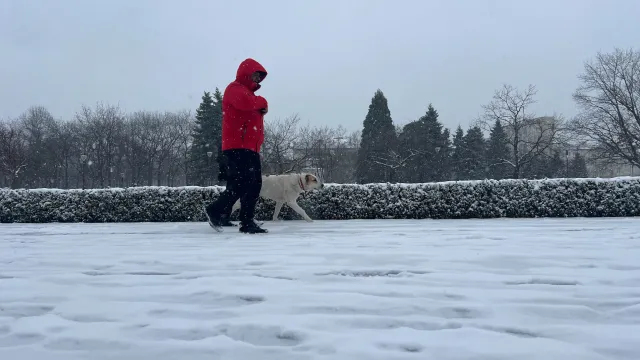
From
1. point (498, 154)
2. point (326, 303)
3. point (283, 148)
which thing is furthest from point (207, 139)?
point (326, 303)

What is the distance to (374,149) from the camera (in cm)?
3912

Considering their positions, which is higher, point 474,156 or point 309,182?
point 474,156

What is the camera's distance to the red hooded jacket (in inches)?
232

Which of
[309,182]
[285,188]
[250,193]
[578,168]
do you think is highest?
[578,168]

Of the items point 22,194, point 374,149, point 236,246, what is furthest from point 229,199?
point 374,149

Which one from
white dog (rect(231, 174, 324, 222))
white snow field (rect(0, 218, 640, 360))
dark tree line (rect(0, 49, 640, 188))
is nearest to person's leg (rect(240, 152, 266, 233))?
white snow field (rect(0, 218, 640, 360))

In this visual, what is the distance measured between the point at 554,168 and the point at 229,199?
Answer: 145 ft

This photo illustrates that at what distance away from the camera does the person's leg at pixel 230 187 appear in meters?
6.07

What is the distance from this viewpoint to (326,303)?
268 centimetres

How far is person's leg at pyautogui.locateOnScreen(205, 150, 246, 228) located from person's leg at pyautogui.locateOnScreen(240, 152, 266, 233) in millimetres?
75

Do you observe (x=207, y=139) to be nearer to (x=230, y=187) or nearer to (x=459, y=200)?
(x=459, y=200)

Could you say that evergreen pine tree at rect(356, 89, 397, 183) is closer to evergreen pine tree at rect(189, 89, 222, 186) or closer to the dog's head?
evergreen pine tree at rect(189, 89, 222, 186)

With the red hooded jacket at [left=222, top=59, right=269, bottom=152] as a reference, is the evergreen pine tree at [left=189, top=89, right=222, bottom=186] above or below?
above

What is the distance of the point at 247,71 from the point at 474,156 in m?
40.8
